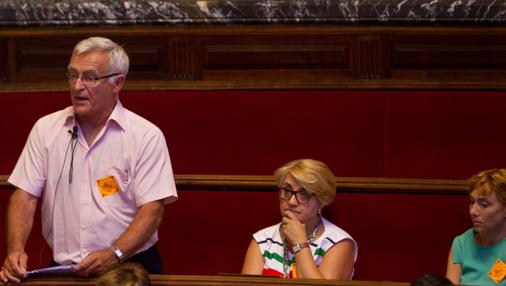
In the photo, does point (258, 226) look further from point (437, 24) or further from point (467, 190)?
point (437, 24)

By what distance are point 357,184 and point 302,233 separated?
0.18 meters

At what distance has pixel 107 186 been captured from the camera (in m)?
1.47

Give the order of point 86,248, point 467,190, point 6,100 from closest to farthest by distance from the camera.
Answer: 1. point 86,248
2. point 467,190
3. point 6,100

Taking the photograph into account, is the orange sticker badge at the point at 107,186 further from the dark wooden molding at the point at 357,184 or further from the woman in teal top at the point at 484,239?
the woman in teal top at the point at 484,239

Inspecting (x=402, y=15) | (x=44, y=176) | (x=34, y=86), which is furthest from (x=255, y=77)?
→ (x=44, y=176)

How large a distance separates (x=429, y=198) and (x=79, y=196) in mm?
559

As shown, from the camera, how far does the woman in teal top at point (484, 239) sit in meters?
1.44

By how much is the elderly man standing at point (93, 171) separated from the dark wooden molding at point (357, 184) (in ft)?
0.57

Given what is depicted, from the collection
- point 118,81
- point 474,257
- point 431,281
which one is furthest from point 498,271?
point 118,81

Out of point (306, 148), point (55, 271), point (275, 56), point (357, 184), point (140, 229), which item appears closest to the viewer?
point (55, 271)

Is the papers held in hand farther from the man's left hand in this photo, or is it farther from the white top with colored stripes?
the white top with colored stripes

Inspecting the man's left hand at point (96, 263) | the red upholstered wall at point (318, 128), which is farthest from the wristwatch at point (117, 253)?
the red upholstered wall at point (318, 128)

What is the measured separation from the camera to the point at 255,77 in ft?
6.30

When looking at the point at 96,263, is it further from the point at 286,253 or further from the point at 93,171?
the point at 286,253
